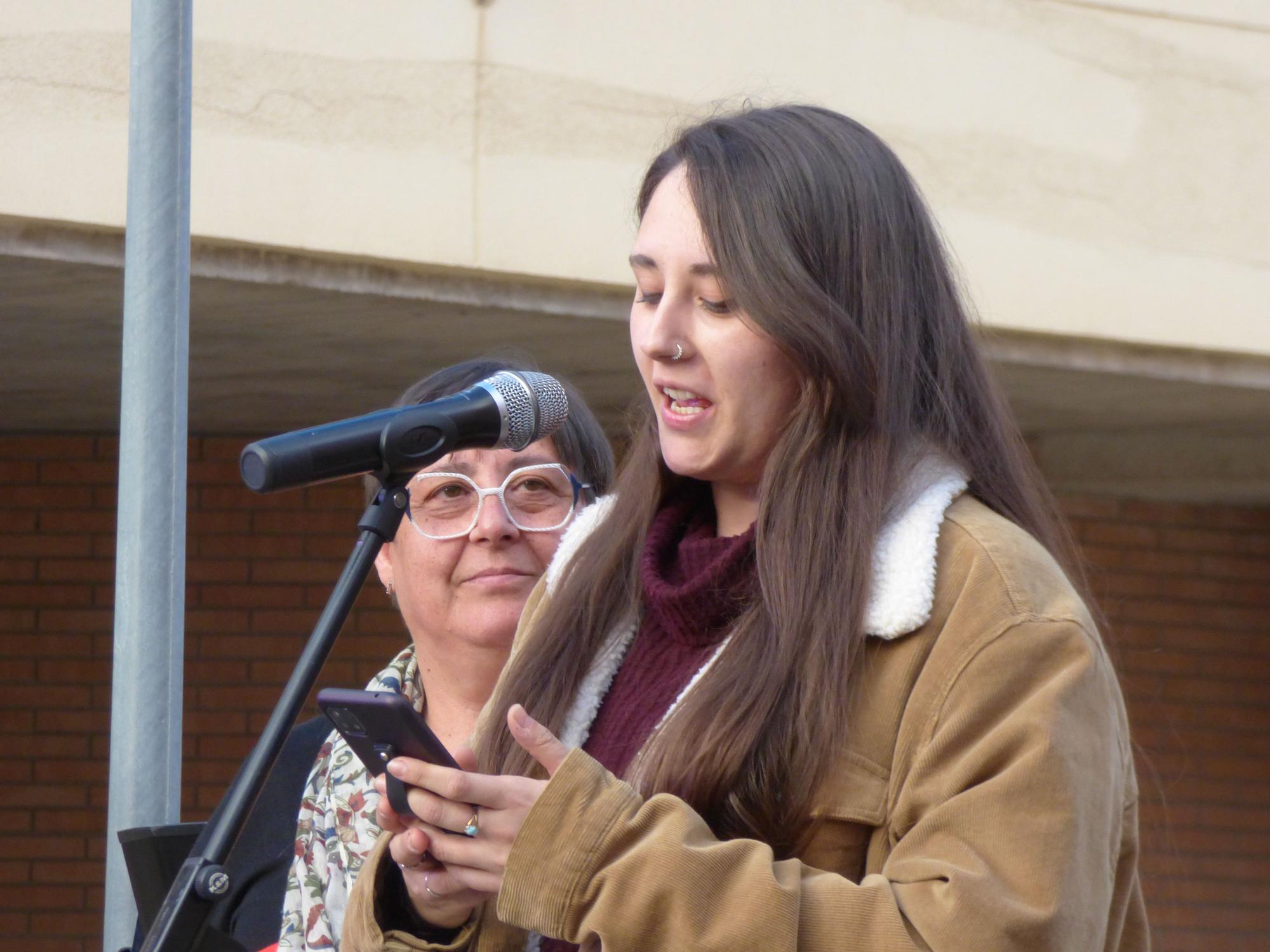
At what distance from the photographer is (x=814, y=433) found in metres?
1.89

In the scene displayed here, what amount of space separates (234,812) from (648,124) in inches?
136

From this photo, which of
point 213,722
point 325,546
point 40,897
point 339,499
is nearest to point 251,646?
point 213,722

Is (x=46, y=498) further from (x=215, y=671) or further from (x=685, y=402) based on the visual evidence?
(x=685, y=402)

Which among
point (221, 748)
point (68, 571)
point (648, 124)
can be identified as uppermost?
point (648, 124)

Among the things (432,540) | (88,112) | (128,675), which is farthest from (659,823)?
(88,112)

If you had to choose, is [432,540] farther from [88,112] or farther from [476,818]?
[88,112]

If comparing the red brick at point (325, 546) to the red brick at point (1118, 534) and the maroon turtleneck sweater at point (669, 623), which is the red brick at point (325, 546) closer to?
the red brick at point (1118, 534)

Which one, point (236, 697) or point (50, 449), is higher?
point (50, 449)

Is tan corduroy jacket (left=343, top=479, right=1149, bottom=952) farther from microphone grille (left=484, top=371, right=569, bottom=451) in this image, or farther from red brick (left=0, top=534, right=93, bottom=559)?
red brick (left=0, top=534, right=93, bottom=559)

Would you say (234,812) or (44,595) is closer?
(234,812)

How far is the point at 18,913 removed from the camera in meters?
6.54

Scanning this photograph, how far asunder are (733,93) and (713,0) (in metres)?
0.29

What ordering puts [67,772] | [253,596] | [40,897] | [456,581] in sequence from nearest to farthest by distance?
1. [456,581]
2. [40,897]
3. [67,772]
4. [253,596]

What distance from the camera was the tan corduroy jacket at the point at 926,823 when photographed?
1565 mm
